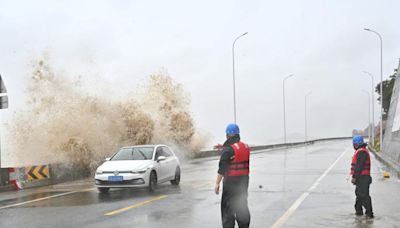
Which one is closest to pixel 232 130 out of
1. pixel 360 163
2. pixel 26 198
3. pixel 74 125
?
pixel 360 163

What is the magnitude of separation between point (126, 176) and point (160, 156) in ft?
5.90

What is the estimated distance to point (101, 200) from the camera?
12195mm

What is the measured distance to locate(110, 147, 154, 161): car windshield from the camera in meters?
14.7

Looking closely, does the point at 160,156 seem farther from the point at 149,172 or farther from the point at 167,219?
the point at 167,219

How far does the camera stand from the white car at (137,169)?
526 inches

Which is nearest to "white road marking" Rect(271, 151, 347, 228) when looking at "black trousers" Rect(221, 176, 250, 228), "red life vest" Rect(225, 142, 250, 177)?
"black trousers" Rect(221, 176, 250, 228)

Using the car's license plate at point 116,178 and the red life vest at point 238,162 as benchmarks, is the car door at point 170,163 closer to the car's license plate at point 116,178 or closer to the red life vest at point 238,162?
the car's license plate at point 116,178

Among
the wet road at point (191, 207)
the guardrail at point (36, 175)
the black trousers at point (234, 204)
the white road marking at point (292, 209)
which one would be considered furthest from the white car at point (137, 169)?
the black trousers at point (234, 204)

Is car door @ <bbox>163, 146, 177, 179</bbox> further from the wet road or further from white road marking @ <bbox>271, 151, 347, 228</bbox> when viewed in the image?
white road marking @ <bbox>271, 151, 347, 228</bbox>

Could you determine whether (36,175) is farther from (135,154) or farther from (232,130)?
(232,130)

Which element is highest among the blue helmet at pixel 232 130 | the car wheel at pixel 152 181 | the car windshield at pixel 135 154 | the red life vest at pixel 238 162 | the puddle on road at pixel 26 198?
the blue helmet at pixel 232 130

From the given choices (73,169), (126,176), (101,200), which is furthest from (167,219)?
(73,169)

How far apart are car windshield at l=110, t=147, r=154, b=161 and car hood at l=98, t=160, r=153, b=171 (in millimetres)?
483

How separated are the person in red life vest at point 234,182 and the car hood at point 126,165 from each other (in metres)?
7.12
